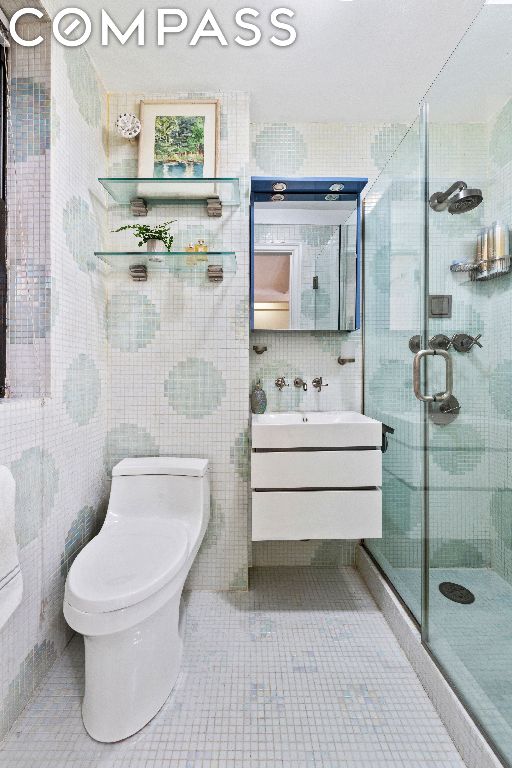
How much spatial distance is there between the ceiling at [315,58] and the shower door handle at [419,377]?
1.28 meters

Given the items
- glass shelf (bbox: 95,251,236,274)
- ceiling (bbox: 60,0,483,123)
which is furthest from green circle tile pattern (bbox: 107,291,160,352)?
ceiling (bbox: 60,0,483,123)

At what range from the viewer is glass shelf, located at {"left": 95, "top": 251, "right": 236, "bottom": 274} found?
6.01 feet

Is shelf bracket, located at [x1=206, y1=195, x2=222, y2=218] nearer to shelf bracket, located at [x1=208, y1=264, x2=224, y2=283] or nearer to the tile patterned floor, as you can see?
shelf bracket, located at [x1=208, y1=264, x2=224, y2=283]

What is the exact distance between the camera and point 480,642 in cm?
117

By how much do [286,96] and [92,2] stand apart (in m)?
0.89

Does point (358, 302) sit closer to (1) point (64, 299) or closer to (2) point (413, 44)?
(2) point (413, 44)

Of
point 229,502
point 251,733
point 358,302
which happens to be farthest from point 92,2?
point 251,733

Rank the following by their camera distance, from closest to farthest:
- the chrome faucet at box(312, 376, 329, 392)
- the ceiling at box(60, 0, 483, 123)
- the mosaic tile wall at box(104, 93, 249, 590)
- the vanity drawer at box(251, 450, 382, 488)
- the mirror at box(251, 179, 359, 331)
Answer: the ceiling at box(60, 0, 483, 123), the vanity drawer at box(251, 450, 382, 488), the mosaic tile wall at box(104, 93, 249, 590), the mirror at box(251, 179, 359, 331), the chrome faucet at box(312, 376, 329, 392)

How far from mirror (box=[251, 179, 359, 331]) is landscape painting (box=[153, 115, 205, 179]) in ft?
1.07

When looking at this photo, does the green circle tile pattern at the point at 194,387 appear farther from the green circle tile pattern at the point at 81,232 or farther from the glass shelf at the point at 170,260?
the green circle tile pattern at the point at 81,232

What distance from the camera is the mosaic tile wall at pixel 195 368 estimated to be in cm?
199

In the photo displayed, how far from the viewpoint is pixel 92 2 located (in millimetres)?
1540

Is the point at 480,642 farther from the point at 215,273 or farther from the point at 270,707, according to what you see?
the point at 215,273

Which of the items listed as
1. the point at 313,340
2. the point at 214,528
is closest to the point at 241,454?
the point at 214,528
